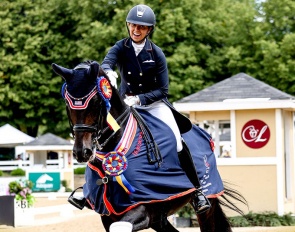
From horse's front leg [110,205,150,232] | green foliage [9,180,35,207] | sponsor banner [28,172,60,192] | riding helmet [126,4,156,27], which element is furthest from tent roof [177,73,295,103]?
sponsor banner [28,172,60,192]

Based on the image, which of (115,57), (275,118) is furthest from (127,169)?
(275,118)

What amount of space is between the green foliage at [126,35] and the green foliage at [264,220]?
21.7 meters

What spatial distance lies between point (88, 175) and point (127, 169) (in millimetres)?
443

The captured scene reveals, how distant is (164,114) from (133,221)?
1.43 m

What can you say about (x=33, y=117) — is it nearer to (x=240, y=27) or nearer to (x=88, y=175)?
(x=240, y=27)

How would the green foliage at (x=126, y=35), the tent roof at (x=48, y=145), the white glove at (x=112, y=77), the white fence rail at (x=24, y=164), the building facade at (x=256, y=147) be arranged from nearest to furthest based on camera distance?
the white glove at (x=112, y=77) < the building facade at (x=256, y=147) < the tent roof at (x=48, y=145) < the white fence rail at (x=24, y=164) < the green foliage at (x=126, y=35)

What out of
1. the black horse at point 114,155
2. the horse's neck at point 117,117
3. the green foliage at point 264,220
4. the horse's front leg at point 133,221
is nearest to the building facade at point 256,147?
the green foliage at point 264,220

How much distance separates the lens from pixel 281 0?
132 ft

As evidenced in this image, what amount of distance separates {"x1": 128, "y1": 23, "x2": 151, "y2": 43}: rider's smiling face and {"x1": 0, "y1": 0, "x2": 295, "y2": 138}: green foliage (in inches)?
1262

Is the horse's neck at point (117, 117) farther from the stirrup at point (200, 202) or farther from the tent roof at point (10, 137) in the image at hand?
the tent roof at point (10, 137)

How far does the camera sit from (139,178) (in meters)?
7.85

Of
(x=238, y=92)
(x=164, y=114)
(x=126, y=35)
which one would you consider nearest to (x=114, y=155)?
(x=164, y=114)

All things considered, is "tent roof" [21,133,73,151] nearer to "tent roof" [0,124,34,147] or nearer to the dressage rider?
"tent roof" [0,124,34,147]

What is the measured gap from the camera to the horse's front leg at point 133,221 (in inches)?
288
